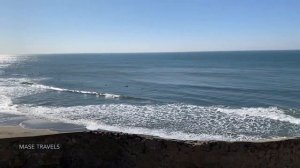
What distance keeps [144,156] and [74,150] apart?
3003 millimetres

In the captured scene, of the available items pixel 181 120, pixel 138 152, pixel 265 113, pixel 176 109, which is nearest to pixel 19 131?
pixel 181 120

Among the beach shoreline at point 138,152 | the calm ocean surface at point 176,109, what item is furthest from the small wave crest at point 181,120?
the beach shoreline at point 138,152

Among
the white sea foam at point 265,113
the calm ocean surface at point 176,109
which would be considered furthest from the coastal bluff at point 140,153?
the white sea foam at point 265,113

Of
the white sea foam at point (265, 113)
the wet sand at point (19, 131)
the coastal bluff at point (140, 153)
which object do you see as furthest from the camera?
the white sea foam at point (265, 113)

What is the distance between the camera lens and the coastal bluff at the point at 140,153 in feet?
52.4

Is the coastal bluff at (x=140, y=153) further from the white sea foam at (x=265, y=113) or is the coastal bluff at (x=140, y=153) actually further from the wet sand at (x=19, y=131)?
the white sea foam at (x=265, y=113)

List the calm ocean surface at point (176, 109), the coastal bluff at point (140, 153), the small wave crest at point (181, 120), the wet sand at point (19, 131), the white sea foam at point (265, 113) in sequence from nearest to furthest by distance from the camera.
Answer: the coastal bluff at point (140, 153)
the wet sand at point (19, 131)
the small wave crest at point (181, 120)
the calm ocean surface at point (176, 109)
the white sea foam at point (265, 113)

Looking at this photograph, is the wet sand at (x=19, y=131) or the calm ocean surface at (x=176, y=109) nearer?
the wet sand at (x=19, y=131)

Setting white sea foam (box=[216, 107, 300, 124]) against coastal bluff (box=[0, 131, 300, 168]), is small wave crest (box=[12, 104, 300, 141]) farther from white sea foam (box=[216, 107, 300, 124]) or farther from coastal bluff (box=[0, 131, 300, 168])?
coastal bluff (box=[0, 131, 300, 168])

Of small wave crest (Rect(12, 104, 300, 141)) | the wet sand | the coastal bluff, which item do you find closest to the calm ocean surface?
small wave crest (Rect(12, 104, 300, 141))

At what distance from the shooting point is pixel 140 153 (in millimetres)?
16172

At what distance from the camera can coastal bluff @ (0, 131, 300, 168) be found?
15984mm

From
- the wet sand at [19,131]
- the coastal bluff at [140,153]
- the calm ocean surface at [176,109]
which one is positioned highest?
the coastal bluff at [140,153]

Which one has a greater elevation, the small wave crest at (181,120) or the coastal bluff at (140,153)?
the coastal bluff at (140,153)
